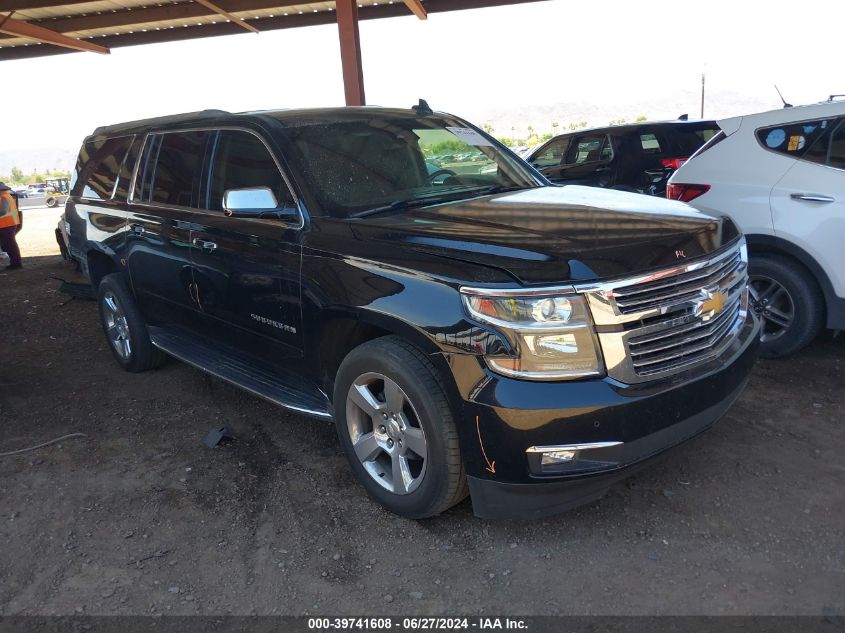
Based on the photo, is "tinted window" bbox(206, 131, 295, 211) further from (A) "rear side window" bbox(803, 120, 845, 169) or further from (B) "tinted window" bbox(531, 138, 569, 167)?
(B) "tinted window" bbox(531, 138, 569, 167)

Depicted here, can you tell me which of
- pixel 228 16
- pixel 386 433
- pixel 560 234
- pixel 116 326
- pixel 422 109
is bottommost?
pixel 116 326

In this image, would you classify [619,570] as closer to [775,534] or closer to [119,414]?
[775,534]

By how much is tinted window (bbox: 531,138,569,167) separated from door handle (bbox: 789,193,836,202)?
18.9 ft

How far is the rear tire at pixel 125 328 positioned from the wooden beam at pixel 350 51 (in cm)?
639

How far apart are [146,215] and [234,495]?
217cm

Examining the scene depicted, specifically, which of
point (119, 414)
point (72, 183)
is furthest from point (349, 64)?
point (119, 414)

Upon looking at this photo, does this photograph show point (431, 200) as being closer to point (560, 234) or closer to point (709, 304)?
point (560, 234)

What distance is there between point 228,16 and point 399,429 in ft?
39.6

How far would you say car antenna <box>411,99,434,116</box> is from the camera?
15.2ft

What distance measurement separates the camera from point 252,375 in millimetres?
4074

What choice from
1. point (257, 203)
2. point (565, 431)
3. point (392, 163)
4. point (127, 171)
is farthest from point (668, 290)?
point (127, 171)

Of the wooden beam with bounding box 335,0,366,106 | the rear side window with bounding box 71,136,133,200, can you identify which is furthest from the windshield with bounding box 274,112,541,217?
the wooden beam with bounding box 335,0,366,106

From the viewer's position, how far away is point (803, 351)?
5.12m

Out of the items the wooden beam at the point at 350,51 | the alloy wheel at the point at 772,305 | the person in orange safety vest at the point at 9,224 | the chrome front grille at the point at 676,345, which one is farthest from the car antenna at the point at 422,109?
the person in orange safety vest at the point at 9,224
